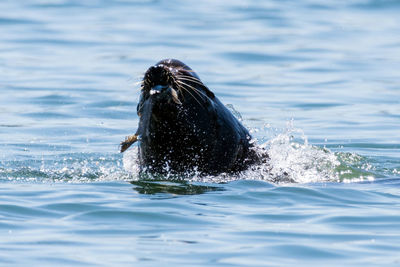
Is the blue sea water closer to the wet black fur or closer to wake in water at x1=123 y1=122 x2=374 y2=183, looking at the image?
wake in water at x1=123 y1=122 x2=374 y2=183

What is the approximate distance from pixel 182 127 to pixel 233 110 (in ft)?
4.07

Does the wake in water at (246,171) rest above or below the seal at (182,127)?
below

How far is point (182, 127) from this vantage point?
7598 millimetres

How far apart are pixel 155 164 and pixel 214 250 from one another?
1.86 m

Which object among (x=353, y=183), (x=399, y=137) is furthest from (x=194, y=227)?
(x=399, y=137)

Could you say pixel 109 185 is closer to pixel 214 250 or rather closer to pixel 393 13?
pixel 214 250

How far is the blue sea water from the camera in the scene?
245 inches

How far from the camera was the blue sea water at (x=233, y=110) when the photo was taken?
6.21 metres

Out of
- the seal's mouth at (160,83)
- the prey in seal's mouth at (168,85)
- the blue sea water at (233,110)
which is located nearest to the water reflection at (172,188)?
the blue sea water at (233,110)

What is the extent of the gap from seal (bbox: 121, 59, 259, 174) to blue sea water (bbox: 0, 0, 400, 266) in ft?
0.57

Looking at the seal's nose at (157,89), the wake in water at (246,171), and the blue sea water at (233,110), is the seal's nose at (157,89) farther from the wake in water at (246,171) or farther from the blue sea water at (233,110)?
the wake in water at (246,171)

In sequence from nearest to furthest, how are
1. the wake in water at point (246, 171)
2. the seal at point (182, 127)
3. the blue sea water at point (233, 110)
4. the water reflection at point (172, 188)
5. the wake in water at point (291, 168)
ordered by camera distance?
the blue sea water at point (233, 110), the seal at point (182, 127), the water reflection at point (172, 188), the wake in water at point (291, 168), the wake in water at point (246, 171)

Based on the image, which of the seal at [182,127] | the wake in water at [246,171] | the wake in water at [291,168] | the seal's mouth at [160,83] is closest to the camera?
the seal's mouth at [160,83]

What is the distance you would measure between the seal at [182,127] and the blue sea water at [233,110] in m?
0.17
